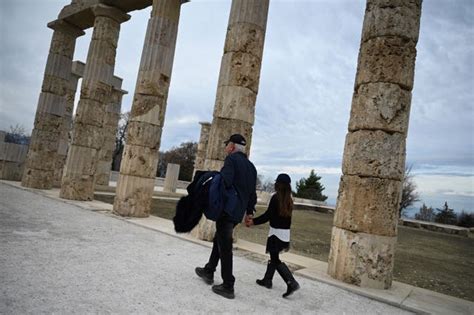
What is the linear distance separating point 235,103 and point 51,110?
10458 millimetres

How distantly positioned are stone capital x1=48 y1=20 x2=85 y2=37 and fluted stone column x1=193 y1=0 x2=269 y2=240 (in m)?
9.85

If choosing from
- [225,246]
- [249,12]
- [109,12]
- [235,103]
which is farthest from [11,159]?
[225,246]

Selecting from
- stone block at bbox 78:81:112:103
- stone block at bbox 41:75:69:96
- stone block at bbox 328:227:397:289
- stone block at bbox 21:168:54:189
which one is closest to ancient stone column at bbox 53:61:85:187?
stone block at bbox 41:75:69:96

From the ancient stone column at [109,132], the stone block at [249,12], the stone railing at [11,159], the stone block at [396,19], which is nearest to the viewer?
the stone block at [396,19]

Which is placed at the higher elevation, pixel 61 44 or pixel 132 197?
pixel 61 44

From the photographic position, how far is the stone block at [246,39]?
819 cm

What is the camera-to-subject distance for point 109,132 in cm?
2180

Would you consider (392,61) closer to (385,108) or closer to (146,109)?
(385,108)

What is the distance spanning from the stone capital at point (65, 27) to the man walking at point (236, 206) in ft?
45.4

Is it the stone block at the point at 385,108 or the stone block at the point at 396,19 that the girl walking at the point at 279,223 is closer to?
the stone block at the point at 385,108

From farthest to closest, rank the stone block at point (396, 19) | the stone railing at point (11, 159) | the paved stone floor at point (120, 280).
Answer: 1. the stone railing at point (11, 159)
2. the stone block at point (396, 19)
3. the paved stone floor at point (120, 280)

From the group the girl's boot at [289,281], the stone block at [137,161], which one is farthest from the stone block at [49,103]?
the girl's boot at [289,281]

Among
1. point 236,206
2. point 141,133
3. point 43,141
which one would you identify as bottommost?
point 236,206

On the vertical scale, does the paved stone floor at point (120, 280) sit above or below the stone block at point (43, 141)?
below
